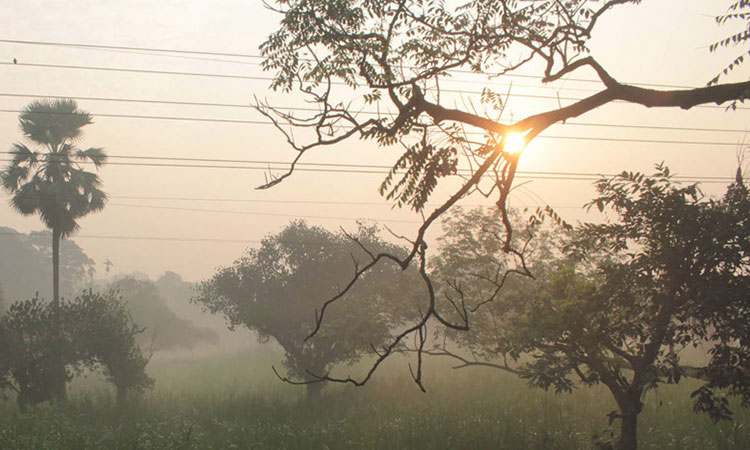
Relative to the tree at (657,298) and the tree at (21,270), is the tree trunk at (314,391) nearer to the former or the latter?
the tree at (657,298)

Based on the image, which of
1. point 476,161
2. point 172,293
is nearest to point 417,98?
point 476,161

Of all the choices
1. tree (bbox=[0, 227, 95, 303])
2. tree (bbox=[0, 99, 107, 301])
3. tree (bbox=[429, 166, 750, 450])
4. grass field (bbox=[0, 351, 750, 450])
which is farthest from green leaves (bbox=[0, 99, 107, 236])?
tree (bbox=[0, 227, 95, 303])

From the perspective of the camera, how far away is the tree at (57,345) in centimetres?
2575

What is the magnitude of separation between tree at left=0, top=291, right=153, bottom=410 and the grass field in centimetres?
104

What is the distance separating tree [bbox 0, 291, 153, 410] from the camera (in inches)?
1014

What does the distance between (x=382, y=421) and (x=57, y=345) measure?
15.3 metres

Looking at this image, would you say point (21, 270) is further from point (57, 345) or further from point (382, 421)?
point (382, 421)

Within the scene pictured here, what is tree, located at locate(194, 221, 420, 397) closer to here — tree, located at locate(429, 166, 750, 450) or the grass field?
the grass field

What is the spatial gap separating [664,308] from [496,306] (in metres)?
6.53

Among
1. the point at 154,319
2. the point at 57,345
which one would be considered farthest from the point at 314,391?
the point at 154,319

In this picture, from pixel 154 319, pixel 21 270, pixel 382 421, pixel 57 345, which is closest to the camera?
pixel 382 421

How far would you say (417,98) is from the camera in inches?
203

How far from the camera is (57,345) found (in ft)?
87.4

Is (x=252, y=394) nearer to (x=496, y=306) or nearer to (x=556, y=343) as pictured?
(x=496, y=306)
